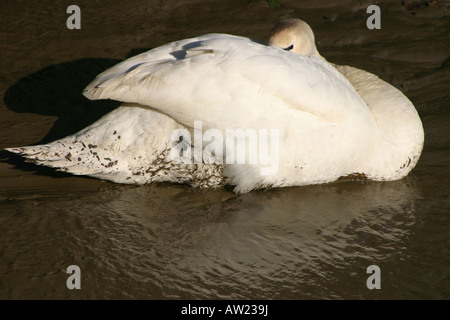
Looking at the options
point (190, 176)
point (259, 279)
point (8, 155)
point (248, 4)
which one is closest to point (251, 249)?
point (259, 279)

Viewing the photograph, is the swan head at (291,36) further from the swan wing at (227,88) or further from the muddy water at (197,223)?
the muddy water at (197,223)

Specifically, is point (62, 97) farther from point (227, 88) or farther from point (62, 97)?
point (227, 88)

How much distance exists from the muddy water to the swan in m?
0.14

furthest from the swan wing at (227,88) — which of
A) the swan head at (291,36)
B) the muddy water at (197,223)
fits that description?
the swan head at (291,36)

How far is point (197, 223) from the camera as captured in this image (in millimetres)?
3402

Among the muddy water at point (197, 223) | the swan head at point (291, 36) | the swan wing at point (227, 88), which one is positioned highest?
the swan head at point (291, 36)

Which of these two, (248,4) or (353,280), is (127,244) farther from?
(248,4)

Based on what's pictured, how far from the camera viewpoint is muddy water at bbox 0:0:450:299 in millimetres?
2875

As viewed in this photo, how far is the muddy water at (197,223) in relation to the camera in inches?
113

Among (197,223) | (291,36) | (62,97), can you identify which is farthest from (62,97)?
(197,223)

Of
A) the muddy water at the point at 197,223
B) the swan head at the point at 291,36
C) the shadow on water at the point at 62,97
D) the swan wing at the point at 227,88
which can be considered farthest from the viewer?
the shadow on water at the point at 62,97

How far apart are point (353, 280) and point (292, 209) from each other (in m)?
0.77

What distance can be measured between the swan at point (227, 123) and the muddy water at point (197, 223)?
14 cm

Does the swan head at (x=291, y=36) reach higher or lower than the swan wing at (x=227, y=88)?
higher
